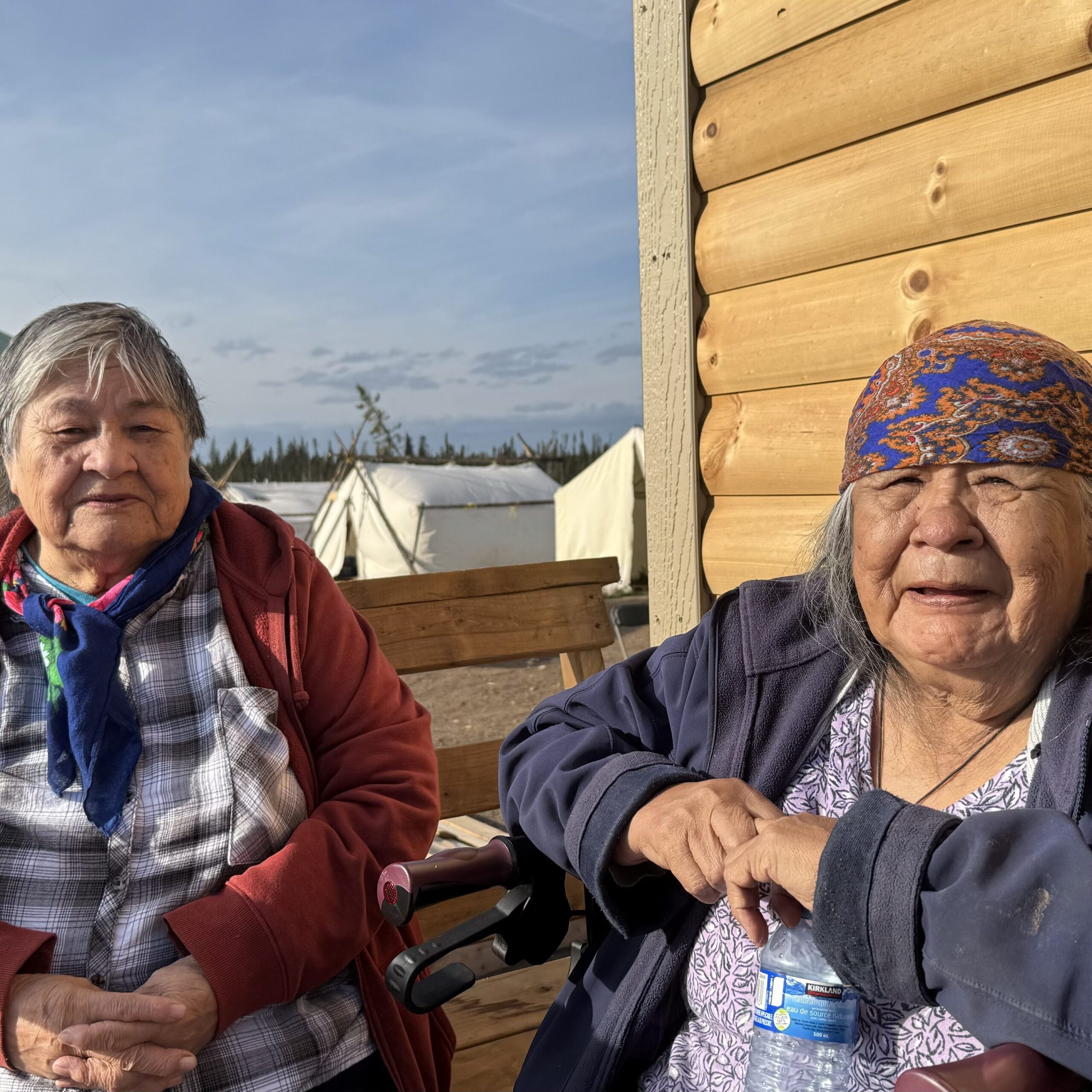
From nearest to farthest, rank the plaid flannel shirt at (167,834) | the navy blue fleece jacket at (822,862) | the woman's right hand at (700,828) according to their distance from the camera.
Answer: the navy blue fleece jacket at (822,862) < the woman's right hand at (700,828) < the plaid flannel shirt at (167,834)

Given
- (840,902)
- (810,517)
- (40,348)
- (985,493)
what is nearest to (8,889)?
(40,348)

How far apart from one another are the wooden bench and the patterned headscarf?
1.44 meters

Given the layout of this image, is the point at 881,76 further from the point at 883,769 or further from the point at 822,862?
the point at 822,862

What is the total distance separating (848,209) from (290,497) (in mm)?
18896

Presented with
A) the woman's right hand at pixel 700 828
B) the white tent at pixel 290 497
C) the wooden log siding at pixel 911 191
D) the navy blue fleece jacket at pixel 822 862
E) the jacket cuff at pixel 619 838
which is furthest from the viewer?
the white tent at pixel 290 497

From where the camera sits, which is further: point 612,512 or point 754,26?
point 612,512

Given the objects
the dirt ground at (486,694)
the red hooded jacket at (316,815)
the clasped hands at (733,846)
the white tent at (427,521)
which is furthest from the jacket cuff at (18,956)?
the white tent at (427,521)

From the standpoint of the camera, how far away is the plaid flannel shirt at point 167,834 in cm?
168

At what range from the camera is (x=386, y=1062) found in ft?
5.82

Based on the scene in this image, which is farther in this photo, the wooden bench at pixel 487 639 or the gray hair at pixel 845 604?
the wooden bench at pixel 487 639

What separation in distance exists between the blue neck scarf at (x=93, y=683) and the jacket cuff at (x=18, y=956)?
6.9 inches

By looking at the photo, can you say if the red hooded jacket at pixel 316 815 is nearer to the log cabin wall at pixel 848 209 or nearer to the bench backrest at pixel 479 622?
the bench backrest at pixel 479 622

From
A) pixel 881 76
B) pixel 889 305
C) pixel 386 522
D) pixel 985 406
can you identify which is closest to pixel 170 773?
pixel 985 406

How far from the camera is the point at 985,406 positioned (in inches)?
53.4
